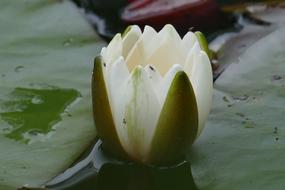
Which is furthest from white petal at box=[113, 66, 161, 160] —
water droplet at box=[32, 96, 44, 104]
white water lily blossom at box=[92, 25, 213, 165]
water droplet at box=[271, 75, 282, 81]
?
water droplet at box=[271, 75, 282, 81]

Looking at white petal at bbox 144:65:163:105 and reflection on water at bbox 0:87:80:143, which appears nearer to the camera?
white petal at bbox 144:65:163:105

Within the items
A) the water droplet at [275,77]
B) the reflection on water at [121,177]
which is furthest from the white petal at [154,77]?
the water droplet at [275,77]

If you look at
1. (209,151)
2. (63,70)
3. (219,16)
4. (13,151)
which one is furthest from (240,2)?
(13,151)

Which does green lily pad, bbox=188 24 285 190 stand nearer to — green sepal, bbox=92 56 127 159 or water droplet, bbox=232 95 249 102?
water droplet, bbox=232 95 249 102

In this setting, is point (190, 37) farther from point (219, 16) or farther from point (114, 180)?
point (219, 16)

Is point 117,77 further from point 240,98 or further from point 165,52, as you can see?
point 240,98

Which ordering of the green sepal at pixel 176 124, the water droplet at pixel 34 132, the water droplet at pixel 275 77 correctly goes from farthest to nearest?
the water droplet at pixel 275 77
the water droplet at pixel 34 132
the green sepal at pixel 176 124

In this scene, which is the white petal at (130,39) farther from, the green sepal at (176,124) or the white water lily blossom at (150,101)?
the green sepal at (176,124)
